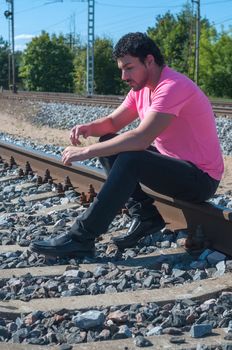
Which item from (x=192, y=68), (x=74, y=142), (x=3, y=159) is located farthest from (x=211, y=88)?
(x=74, y=142)

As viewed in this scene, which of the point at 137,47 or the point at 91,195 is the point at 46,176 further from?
the point at 137,47

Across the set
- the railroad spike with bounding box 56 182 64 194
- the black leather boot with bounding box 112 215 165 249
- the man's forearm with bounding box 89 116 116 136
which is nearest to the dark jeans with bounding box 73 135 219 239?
the black leather boot with bounding box 112 215 165 249

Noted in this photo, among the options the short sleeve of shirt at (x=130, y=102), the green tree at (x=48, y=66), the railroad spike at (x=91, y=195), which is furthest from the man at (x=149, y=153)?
the green tree at (x=48, y=66)

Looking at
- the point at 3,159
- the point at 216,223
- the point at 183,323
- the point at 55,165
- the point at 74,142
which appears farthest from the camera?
the point at 3,159

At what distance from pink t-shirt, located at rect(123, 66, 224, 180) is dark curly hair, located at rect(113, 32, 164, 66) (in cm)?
15

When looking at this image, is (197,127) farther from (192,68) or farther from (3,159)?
(192,68)

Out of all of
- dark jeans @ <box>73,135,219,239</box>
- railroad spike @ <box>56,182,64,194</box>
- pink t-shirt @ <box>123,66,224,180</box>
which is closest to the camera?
dark jeans @ <box>73,135,219,239</box>

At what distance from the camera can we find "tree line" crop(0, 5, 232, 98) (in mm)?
53625

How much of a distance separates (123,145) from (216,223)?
82 centimetres

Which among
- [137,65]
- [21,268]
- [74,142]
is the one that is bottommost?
[21,268]

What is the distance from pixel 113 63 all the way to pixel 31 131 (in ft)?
142

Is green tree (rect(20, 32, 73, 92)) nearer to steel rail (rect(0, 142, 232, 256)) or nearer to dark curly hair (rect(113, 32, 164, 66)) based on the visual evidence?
steel rail (rect(0, 142, 232, 256))

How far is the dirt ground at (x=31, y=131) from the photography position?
29.7ft

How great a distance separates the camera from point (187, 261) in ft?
13.6
